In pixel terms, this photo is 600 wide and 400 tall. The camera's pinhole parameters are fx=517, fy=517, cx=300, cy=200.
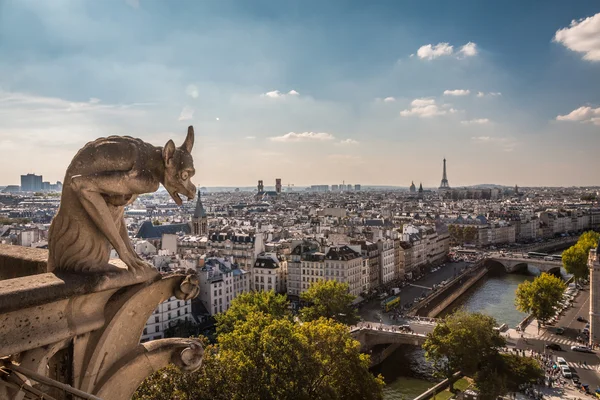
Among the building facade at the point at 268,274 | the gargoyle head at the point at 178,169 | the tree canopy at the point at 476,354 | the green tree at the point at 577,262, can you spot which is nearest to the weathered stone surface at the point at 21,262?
the gargoyle head at the point at 178,169

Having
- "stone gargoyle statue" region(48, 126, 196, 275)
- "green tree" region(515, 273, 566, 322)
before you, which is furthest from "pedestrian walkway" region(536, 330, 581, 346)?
"stone gargoyle statue" region(48, 126, 196, 275)

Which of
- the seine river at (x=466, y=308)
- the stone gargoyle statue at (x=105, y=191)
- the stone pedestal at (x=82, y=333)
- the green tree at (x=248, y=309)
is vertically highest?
the stone gargoyle statue at (x=105, y=191)

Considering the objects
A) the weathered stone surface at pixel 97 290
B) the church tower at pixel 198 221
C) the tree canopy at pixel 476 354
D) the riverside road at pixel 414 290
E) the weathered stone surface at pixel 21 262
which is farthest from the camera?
the church tower at pixel 198 221

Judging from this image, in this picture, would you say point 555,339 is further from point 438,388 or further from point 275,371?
point 275,371

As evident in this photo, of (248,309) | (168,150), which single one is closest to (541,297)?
(248,309)

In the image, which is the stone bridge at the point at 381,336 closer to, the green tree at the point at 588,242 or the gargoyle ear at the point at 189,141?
the green tree at the point at 588,242

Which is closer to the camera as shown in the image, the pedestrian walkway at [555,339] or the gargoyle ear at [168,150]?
the gargoyle ear at [168,150]
